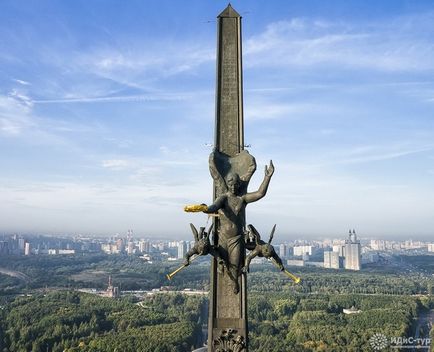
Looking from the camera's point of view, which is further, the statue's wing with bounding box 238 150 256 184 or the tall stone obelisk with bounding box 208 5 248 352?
the statue's wing with bounding box 238 150 256 184

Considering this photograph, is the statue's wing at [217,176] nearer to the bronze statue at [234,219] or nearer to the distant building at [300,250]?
the bronze statue at [234,219]

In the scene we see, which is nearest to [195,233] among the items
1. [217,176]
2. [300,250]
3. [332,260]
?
[217,176]

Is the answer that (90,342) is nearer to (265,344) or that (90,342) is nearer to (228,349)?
(265,344)

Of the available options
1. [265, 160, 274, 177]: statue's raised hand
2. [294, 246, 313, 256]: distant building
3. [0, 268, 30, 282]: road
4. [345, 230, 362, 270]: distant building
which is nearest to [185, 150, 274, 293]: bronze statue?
[265, 160, 274, 177]: statue's raised hand

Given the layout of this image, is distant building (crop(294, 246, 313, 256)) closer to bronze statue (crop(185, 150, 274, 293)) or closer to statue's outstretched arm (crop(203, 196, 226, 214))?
bronze statue (crop(185, 150, 274, 293))

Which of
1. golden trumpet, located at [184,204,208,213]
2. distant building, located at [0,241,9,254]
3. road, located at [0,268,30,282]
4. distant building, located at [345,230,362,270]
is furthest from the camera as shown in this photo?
distant building, located at [0,241,9,254]

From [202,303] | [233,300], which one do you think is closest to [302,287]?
[202,303]

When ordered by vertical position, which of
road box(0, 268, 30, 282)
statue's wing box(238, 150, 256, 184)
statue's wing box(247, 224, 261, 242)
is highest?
statue's wing box(238, 150, 256, 184)
